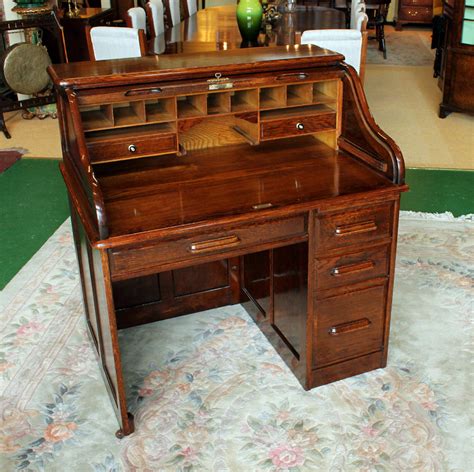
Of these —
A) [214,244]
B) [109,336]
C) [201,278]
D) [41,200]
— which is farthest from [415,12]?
[109,336]

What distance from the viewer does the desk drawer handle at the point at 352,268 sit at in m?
2.15

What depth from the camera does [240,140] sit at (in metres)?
2.45

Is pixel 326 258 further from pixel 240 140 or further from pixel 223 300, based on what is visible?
pixel 223 300

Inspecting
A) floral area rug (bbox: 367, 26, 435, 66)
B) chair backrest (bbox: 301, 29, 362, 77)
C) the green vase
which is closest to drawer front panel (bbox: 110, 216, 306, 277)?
the green vase

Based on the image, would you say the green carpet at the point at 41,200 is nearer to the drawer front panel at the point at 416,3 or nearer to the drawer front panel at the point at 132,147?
the drawer front panel at the point at 132,147

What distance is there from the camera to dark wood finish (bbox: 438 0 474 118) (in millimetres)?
5055

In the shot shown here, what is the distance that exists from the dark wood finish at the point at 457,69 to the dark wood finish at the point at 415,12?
12.9 ft

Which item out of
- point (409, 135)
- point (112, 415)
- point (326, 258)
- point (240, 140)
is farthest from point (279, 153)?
point (409, 135)

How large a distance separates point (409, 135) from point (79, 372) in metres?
3.40

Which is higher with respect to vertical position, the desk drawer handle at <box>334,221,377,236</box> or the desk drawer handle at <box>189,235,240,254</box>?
the desk drawer handle at <box>189,235,240,254</box>

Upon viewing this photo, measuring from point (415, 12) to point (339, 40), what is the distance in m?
5.74

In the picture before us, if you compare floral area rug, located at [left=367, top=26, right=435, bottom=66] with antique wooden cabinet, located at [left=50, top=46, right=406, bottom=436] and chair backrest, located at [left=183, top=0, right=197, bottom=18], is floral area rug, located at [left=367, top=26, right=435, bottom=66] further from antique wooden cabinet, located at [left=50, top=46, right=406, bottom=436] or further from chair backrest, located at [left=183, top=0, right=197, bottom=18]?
antique wooden cabinet, located at [left=50, top=46, right=406, bottom=436]

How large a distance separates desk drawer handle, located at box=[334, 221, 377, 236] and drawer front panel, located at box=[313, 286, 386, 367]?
234 millimetres

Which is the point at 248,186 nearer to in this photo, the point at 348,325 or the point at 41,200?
the point at 348,325
